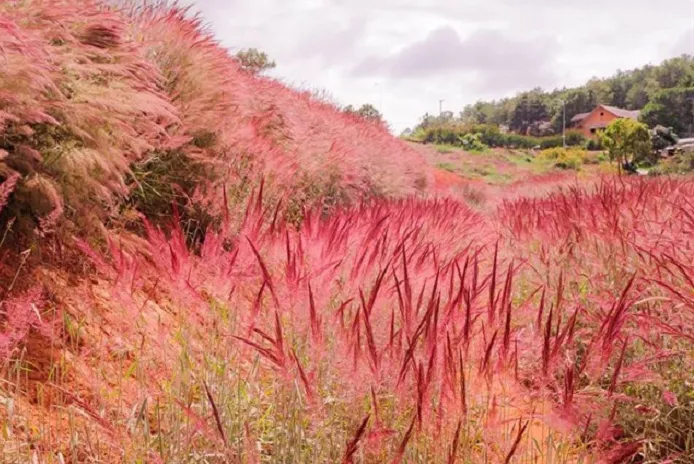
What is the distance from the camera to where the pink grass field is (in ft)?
5.84

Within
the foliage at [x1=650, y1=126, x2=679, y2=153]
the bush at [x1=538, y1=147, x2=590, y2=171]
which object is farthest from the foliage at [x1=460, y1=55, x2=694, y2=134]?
the bush at [x1=538, y1=147, x2=590, y2=171]

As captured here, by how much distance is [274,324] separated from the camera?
7.88 feet

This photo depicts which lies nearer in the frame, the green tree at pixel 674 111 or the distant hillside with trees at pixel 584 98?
the green tree at pixel 674 111

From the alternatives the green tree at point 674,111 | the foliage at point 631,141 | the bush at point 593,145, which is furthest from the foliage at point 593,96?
the foliage at point 631,141

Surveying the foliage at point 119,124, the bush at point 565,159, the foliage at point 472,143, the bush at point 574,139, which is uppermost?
the bush at point 574,139

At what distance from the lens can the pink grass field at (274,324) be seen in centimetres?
178

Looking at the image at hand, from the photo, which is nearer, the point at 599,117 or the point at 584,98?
the point at 599,117

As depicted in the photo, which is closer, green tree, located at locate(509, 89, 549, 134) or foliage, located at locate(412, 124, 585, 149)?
foliage, located at locate(412, 124, 585, 149)

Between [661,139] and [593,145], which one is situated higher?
[593,145]

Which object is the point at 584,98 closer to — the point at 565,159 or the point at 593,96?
the point at 593,96

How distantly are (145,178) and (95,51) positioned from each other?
863mm

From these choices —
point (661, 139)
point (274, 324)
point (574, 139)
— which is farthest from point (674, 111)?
point (274, 324)

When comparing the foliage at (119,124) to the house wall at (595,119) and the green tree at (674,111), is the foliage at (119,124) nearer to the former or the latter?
the green tree at (674,111)

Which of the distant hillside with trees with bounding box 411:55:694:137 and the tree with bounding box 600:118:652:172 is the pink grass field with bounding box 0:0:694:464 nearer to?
the tree with bounding box 600:118:652:172
